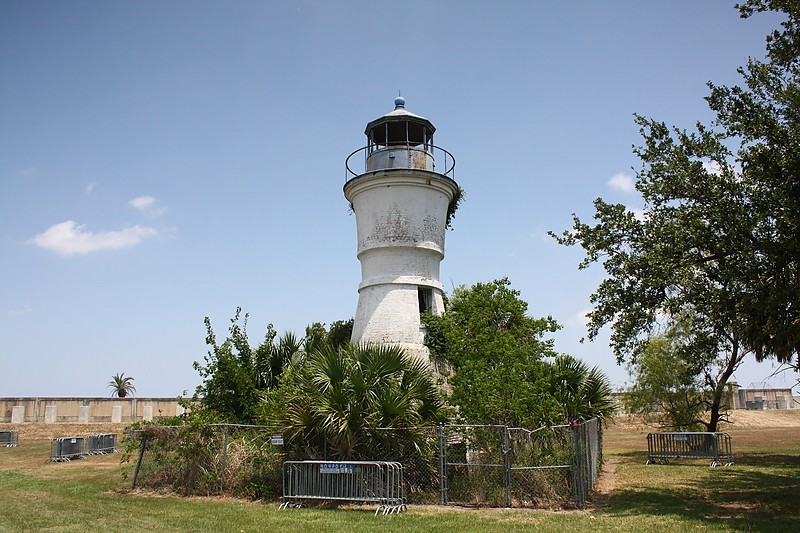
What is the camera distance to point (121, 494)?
47.3 ft

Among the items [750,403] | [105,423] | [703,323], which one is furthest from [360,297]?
[750,403]

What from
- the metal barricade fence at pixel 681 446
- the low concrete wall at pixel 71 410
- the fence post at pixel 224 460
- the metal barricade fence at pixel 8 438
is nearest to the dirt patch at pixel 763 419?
the metal barricade fence at pixel 681 446

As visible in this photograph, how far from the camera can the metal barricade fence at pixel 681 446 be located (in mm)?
20750

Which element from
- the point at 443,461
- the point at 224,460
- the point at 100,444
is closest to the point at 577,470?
the point at 443,461

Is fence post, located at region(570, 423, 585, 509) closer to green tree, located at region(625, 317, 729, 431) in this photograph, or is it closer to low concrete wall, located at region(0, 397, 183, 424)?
green tree, located at region(625, 317, 729, 431)

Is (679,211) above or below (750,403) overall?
above

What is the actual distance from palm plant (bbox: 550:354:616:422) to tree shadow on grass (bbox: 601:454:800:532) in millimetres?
2100

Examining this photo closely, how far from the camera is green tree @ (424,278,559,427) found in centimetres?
1361

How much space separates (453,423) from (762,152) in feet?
26.2

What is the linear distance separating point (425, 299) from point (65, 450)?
14975mm

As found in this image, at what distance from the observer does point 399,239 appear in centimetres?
1911

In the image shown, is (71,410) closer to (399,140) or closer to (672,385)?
(399,140)

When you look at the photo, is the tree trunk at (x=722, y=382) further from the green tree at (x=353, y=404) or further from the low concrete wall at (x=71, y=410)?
the low concrete wall at (x=71, y=410)

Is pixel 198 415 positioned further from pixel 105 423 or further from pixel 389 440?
pixel 105 423
